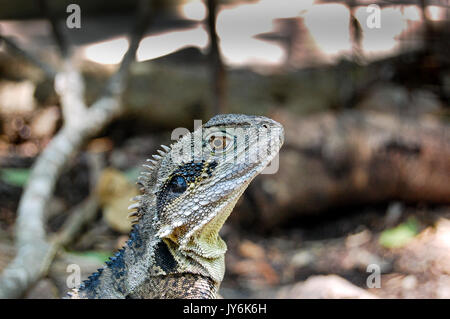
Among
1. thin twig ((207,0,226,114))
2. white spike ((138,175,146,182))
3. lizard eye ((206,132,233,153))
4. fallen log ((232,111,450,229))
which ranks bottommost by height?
fallen log ((232,111,450,229))

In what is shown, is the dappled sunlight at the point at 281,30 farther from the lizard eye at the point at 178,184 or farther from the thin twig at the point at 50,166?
the lizard eye at the point at 178,184

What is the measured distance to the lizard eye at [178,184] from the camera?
278 cm

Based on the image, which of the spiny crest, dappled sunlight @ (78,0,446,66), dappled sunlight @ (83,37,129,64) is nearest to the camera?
the spiny crest

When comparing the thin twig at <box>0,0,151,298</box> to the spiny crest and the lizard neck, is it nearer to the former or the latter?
the lizard neck

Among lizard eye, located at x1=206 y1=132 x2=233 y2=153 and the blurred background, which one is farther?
the blurred background

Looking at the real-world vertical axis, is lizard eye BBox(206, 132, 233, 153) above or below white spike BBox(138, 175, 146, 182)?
above

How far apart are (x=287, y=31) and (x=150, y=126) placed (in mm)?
3580

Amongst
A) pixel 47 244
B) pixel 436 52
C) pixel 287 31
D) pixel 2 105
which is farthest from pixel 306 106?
pixel 2 105

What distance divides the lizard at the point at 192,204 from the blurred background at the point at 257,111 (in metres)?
1.72

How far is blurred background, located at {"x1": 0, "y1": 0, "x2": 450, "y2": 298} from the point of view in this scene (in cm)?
546

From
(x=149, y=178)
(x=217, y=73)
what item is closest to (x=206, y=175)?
(x=149, y=178)

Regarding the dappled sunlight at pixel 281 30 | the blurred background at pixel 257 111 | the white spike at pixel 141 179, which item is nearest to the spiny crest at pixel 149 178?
the white spike at pixel 141 179

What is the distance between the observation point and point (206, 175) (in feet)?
9.09

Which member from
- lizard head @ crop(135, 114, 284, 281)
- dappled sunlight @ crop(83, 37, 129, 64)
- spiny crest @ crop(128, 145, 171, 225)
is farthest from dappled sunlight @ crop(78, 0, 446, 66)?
spiny crest @ crop(128, 145, 171, 225)
